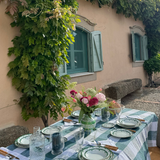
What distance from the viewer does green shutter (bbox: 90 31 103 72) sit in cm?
438

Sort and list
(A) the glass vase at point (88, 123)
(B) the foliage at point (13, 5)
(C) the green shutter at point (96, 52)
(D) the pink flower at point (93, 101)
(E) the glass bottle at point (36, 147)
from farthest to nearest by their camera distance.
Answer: (C) the green shutter at point (96, 52) → (B) the foliage at point (13, 5) → (A) the glass vase at point (88, 123) → (D) the pink flower at point (93, 101) → (E) the glass bottle at point (36, 147)

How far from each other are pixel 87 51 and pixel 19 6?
230 centimetres

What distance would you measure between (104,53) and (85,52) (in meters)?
0.88

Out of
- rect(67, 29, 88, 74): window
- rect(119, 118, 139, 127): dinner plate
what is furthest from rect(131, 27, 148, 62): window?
rect(119, 118, 139, 127): dinner plate

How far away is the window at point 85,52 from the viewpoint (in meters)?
4.02

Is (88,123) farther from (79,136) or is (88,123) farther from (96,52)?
(96,52)

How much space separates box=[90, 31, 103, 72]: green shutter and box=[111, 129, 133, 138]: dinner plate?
2870 millimetres

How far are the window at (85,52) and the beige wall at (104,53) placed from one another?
0.36m

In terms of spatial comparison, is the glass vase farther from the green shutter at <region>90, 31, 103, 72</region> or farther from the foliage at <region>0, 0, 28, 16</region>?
the green shutter at <region>90, 31, 103, 72</region>

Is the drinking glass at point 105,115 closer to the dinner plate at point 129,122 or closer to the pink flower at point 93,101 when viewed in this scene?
the dinner plate at point 129,122

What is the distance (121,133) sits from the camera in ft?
5.22

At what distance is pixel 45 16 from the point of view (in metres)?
2.43

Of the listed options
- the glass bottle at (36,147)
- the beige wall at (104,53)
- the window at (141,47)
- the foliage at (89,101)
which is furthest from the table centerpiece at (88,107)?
the window at (141,47)

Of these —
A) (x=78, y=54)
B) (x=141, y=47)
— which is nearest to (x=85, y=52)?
(x=78, y=54)
